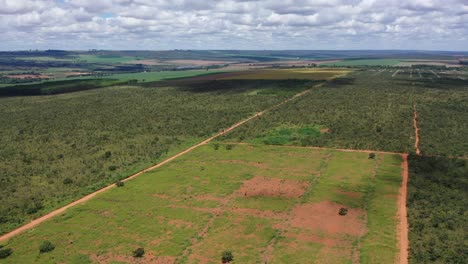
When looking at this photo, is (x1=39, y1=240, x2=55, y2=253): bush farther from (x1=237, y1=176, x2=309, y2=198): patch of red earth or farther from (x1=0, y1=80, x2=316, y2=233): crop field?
(x1=237, y1=176, x2=309, y2=198): patch of red earth

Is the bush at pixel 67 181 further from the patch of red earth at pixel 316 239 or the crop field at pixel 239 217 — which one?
the patch of red earth at pixel 316 239

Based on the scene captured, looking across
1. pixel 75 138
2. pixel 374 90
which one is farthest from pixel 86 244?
pixel 374 90

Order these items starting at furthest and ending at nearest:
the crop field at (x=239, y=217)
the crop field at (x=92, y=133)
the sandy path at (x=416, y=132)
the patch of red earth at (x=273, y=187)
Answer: the sandy path at (x=416, y=132), the crop field at (x=92, y=133), the patch of red earth at (x=273, y=187), the crop field at (x=239, y=217)

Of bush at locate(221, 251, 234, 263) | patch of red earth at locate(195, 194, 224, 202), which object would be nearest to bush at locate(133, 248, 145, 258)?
bush at locate(221, 251, 234, 263)

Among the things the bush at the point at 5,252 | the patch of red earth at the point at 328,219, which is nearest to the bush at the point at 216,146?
the patch of red earth at the point at 328,219

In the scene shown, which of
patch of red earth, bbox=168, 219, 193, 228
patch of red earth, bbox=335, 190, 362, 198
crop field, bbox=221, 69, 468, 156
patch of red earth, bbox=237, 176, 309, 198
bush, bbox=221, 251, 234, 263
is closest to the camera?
bush, bbox=221, 251, 234, 263

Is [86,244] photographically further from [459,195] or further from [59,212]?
[459,195]

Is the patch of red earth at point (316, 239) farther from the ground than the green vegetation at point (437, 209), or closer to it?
closer to it
